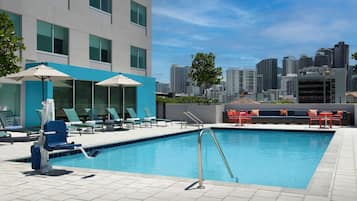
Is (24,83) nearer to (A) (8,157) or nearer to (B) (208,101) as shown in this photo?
(A) (8,157)

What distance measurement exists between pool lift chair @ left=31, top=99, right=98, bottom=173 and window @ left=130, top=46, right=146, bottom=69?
1644 centimetres

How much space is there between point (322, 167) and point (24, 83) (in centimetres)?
1228

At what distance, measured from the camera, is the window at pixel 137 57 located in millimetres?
22897

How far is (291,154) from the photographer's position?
10.8 meters

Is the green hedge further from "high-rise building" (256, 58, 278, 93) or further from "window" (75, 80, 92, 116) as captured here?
"high-rise building" (256, 58, 278, 93)

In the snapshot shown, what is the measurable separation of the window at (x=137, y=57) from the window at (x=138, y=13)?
1772 millimetres

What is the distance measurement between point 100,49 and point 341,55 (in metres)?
72.3

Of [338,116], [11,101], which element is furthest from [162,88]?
[11,101]

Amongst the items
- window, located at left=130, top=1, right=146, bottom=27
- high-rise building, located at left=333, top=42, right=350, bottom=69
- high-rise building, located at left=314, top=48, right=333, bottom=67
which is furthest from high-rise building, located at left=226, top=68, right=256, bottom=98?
window, located at left=130, top=1, right=146, bottom=27

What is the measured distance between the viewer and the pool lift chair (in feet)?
20.9

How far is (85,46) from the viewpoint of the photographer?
18469mm

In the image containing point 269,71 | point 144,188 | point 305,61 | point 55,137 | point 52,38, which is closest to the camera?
point 144,188

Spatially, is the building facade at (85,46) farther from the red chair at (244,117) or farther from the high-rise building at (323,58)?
the high-rise building at (323,58)

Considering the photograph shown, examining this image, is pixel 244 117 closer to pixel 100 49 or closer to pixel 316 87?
pixel 100 49
